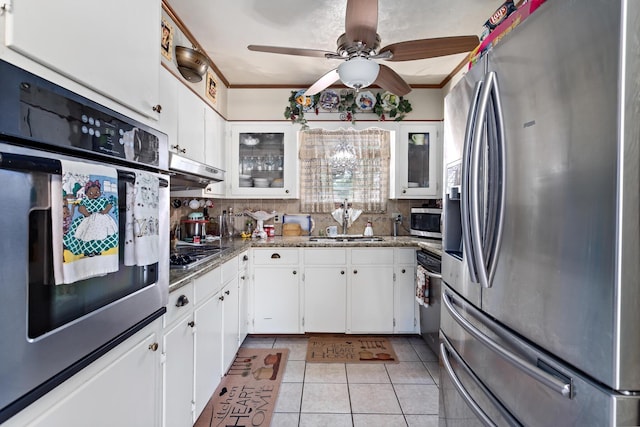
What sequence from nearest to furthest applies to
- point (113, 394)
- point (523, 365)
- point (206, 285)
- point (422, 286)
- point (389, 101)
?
1. point (523, 365)
2. point (113, 394)
3. point (206, 285)
4. point (422, 286)
5. point (389, 101)

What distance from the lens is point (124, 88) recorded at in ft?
3.43

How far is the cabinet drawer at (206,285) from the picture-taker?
1.69 meters

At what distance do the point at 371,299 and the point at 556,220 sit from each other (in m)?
2.35

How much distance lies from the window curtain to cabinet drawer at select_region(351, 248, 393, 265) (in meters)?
0.72

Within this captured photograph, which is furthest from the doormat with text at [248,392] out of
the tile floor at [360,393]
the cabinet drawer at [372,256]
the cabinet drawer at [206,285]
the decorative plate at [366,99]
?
the decorative plate at [366,99]

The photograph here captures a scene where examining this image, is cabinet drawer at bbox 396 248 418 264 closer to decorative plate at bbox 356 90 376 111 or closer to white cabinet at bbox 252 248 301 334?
white cabinet at bbox 252 248 301 334

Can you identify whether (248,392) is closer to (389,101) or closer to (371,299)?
(371,299)

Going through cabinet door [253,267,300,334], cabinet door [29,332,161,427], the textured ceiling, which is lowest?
cabinet door [253,267,300,334]

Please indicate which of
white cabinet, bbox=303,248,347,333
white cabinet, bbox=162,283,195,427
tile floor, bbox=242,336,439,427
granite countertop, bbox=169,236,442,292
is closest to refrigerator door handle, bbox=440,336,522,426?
A: tile floor, bbox=242,336,439,427

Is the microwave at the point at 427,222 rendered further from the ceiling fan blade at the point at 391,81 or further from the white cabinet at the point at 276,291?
the white cabinet at the point at 276,291

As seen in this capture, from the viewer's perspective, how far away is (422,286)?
2.65 m

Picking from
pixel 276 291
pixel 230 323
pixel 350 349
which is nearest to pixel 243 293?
pixel 276 291

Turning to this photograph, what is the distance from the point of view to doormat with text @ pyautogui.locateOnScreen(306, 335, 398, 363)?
8.64ft

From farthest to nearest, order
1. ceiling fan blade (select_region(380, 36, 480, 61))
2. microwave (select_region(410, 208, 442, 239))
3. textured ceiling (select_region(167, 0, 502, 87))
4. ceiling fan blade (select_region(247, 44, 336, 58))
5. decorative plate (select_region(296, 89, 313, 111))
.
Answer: decorative plate (select_region(296, 89, 313, 111))
microwave (select_region(410, 208, 442, 239))
textured ceiling (select_region(167, 0, 502, 87))
ceiling fan blade (select_region(247, 44, 336, 58))
ceiling fan blade (select_region(380, 36, 480, 61))
